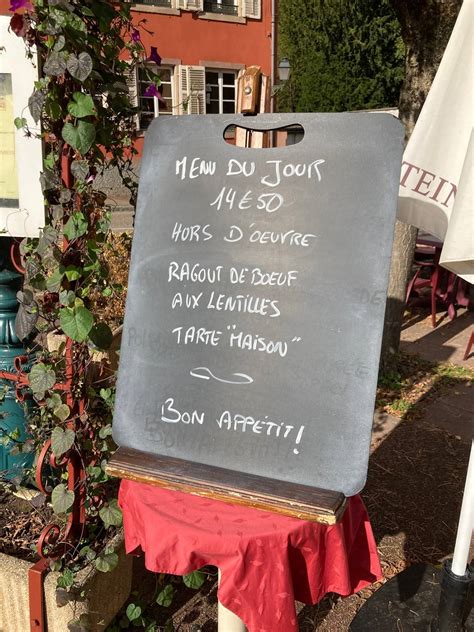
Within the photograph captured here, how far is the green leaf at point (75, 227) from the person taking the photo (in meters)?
1.73

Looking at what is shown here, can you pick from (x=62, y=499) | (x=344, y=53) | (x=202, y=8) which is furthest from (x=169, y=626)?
(x=344, y=53)

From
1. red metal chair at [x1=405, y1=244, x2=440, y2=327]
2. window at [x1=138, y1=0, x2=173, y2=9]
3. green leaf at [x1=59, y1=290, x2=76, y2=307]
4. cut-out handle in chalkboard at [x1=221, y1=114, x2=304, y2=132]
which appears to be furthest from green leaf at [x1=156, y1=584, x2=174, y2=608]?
window at [x1=138, y1=0, x2=173, y2=9]

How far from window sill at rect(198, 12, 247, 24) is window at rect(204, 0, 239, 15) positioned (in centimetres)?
25

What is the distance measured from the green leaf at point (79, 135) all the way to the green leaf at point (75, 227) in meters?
0.20

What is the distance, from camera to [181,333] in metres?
1.66

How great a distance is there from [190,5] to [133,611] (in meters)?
17.2

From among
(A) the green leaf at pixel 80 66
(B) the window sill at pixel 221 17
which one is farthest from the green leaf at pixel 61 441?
(B) the window sill at pixel 221 17

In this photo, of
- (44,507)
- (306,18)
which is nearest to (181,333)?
(44,507)

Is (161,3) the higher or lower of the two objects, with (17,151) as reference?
higher

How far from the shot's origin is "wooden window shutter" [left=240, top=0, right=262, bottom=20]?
17.0 meters

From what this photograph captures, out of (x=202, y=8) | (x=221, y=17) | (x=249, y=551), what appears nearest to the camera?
(x=249, y=551)

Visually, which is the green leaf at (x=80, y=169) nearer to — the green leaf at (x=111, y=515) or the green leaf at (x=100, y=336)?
the green leaf at (x=100, y=336)

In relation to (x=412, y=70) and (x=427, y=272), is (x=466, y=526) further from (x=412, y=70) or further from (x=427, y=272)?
(x=427, y=272)

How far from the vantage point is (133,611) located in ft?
6.92
